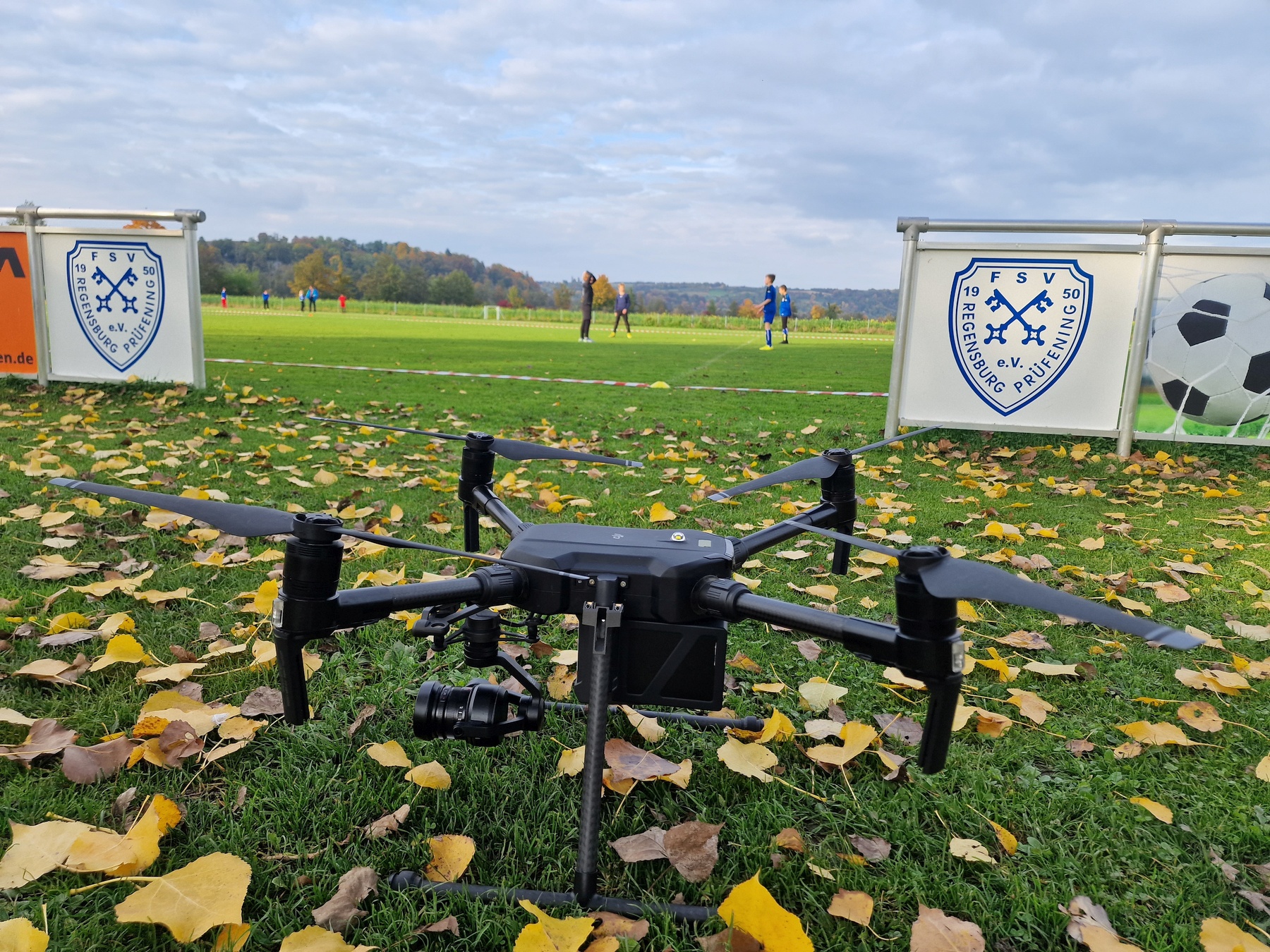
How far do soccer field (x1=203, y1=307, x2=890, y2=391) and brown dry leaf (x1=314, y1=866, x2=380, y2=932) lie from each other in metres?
9.32

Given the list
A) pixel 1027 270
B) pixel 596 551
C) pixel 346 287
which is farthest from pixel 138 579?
pixel 346 287

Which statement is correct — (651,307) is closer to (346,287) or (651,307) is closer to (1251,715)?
(346,287)

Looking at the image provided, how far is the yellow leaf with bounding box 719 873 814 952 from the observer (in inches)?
55.3

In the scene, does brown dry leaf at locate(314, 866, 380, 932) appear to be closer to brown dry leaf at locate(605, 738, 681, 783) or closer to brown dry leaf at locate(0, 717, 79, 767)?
brown dry leaf at locate(605, 738, 681, 783)

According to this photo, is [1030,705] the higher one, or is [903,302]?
[903,302]

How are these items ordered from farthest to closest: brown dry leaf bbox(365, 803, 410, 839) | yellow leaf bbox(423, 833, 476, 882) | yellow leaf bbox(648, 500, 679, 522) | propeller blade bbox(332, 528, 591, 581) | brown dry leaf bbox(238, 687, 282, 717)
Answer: yellow leaf bbox(648, 500, 679, 522), brown dry leaf bbox(238, 687, 282, 717), brown dry leaf bbox(365, 803, 410, 839), yellow leaf bbox(423, 833, 476, 882), propeller blade bbox(332, 528, 591, 581)

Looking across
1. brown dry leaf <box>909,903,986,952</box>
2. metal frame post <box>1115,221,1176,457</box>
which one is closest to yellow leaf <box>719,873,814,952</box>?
brown dry leaf <box>909,903,986,952</box>

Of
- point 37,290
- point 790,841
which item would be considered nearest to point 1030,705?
point 790,841

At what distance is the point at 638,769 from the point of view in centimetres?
194

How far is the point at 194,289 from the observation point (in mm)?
7395

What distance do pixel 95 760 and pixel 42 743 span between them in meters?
0.19

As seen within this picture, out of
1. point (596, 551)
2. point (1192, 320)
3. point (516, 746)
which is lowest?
point (516, 746)

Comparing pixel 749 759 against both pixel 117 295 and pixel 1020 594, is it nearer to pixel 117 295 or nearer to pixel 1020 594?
pixel 1020 594

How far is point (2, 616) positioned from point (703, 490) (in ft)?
11.0
